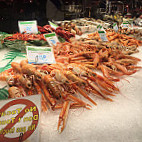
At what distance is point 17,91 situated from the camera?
41.6 inches

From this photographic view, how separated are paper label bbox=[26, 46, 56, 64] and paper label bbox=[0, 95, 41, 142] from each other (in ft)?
2.34

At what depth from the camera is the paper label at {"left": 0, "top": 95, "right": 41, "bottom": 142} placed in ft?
2.51

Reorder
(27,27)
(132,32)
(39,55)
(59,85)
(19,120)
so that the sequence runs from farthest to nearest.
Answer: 1. (132,32)
2. (27,27)
3. (39,55)
4. (59,85)
5. (19,120)

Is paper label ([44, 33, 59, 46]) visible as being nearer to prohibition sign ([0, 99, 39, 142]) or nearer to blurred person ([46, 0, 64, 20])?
blurred person ([46, 0, 64, 20])

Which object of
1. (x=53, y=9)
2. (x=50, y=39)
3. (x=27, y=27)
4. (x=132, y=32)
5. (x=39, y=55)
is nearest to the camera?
(x=39, y=55)

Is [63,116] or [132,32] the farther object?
[132,32]

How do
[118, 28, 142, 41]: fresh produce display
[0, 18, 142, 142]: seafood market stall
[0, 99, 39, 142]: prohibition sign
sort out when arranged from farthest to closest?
[118, 28, 142, 41]: fresh produce display < [0, 18, 142, 142]: seafood market stall < [0, 99, 39, 142]: prohibition sign

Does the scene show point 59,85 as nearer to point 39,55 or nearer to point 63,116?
point 63,116

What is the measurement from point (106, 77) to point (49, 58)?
1.96ft

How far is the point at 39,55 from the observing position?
1519mm

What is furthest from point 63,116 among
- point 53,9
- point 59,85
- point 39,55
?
point 53,9

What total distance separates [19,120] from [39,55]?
84 centimetres

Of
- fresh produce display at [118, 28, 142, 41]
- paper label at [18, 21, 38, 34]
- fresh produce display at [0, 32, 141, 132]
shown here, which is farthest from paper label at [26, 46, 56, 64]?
fresh produce display at [118, 28, 142, 41]

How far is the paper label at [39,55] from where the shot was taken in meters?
1.49
